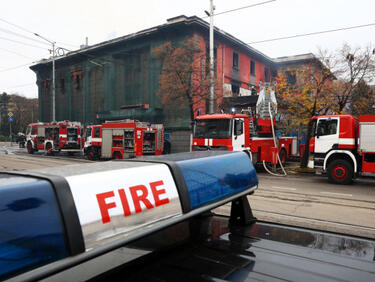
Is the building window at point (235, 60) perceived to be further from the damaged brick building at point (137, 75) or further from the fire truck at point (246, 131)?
the fire truck at point (246, 131)

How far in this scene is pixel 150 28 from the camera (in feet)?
86.2

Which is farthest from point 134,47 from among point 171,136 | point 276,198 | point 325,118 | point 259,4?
point 276,198

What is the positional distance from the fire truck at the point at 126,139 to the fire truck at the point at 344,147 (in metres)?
10.9

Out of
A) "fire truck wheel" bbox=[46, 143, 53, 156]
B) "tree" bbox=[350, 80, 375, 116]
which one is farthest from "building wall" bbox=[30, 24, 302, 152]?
"tree" bbox=[350, 80, 375, 116]

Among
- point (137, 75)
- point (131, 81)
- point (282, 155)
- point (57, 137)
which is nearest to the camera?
point (282, 155)

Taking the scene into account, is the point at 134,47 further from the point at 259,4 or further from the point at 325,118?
the point at 325,118

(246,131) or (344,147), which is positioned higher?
(246,131)

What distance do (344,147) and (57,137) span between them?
22.2 m

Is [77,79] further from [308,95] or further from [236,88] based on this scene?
[308,95]

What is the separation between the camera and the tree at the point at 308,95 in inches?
560

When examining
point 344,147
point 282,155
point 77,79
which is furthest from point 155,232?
point 77,79

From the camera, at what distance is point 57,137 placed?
24984 mm

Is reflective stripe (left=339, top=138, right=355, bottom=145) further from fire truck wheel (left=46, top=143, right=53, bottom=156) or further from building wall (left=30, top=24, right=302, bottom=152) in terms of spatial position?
fire truck wheel (left=46, top=143, right=53, bottom=156)

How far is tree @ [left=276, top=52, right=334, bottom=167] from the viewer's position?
14.2 meters
